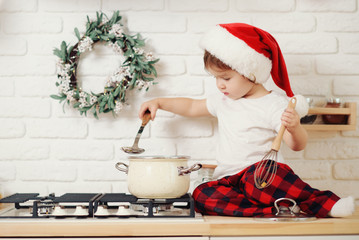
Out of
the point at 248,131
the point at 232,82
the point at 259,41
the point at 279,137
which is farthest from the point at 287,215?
the point at 259,41

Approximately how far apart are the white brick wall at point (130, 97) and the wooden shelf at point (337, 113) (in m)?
0.11

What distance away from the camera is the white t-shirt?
1.59 meters

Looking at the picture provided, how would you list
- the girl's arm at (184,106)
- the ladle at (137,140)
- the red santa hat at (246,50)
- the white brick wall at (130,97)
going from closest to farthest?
the red santa hat at (246,50) < the ladle at (137,140) < the girl's arm at (184,106) < the white brick wall at (130,97)

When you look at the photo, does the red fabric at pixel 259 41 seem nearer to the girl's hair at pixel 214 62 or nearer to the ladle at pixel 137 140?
the girl's hair at pixel 214 62

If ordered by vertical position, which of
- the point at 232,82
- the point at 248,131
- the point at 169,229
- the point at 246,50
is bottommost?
the point at 169,229

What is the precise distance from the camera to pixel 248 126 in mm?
1611

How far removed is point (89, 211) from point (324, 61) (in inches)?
46.9

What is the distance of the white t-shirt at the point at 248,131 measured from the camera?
1595mm

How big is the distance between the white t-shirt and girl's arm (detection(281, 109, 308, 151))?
7 centimetres

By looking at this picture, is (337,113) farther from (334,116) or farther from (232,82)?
(232,82)

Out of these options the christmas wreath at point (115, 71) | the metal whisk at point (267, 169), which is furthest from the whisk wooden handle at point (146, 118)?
the metal whisk at point (267, 169)

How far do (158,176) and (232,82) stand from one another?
447mm

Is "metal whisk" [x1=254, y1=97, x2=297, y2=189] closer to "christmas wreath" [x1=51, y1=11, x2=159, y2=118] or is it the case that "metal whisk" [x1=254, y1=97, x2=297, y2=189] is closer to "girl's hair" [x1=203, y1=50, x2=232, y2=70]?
"girl's hair" [x1=203, y1=50, x2=232, y2=70]

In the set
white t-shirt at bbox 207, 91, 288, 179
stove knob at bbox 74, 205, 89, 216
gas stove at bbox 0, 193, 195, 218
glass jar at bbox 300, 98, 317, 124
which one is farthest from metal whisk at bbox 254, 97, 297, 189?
stove knob at bbox 74, 205, 89, 216
